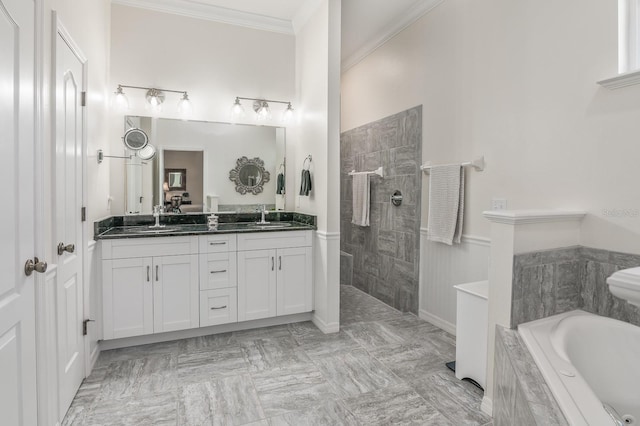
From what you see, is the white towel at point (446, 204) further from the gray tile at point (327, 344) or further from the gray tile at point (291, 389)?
A: the gray tile at point (291, 389)

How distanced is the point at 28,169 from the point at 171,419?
1434mm

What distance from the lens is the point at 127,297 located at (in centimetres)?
268

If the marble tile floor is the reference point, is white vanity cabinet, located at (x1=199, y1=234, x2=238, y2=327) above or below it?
above

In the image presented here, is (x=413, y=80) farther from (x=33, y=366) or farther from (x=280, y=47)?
(x=33, y=366)

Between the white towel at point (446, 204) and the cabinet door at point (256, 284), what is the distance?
1462 mm

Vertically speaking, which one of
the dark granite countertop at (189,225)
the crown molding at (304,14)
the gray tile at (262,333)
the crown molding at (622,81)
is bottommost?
the gray tile at (262,333)

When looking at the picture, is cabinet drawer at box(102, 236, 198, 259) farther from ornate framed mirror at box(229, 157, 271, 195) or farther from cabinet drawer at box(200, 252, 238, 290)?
ornate framed mirror at box(229, 157, 271, 195)

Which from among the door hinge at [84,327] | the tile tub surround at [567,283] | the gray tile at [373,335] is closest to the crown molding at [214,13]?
the door hinge at [84,327]

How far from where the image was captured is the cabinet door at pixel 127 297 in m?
2.62

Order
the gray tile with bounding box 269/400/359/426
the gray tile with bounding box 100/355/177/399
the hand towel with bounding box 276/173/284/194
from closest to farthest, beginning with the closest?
the gray tile with bounding box 269/400/359/426
the gray tile with bounding box 100/355/177/399
the hand towel with bounding box 276/173/284/194

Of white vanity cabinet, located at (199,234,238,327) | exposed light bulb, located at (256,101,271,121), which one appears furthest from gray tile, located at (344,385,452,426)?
exposed light bulb, located at (256,101,271,121)

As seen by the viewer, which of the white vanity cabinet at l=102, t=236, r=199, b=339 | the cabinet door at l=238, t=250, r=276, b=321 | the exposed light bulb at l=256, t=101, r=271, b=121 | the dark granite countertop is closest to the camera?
the white vanity cabinet at l=102, t=236, r=199, b=339

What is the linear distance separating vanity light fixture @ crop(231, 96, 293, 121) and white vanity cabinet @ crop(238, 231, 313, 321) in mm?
1316

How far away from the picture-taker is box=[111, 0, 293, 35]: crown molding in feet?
10.5
